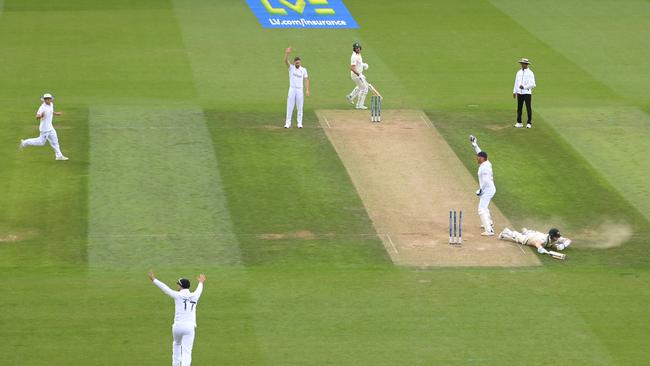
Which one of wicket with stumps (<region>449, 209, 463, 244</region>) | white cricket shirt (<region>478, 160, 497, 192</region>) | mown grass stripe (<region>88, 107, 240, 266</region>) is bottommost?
mown grass stripe (<region>88, 107, 240, 266</region>)

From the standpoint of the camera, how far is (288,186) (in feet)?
108

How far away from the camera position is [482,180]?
96.6ft

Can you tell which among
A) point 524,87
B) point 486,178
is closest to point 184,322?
→ point 486,178

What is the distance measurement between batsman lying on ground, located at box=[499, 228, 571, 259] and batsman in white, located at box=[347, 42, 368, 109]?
10962 mm

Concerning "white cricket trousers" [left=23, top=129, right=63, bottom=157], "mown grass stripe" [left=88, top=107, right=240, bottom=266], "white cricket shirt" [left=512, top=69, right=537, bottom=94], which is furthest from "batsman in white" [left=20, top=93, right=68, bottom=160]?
"white cricket shirt" [left=512, top=69, right=537, bottom=94]

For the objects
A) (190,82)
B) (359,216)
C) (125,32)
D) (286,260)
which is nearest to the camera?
(286,260)

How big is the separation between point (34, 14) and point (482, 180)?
26.2 meters

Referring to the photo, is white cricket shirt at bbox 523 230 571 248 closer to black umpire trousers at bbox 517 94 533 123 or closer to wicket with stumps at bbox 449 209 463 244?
wicket with stumps at bbox 449 209 463 244

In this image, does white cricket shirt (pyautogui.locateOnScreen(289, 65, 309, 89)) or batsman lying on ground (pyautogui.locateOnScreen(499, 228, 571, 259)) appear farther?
white cricket shirt (pyautogui.locateOnScreen(289, 65, 309, 89))

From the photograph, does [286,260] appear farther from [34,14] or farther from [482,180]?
[34,14]

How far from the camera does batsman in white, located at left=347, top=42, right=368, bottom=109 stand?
3912cm

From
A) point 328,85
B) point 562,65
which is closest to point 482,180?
point 328,85

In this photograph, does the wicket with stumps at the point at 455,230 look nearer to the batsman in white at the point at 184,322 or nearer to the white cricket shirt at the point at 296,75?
the batsman in white at the point at 184,322

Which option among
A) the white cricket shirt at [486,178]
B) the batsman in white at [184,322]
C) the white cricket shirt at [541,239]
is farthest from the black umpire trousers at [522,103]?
the batsman in white at [184,322]
